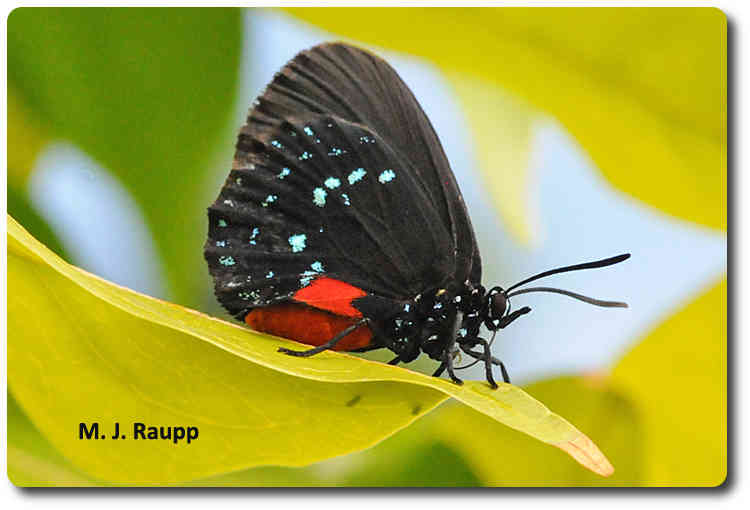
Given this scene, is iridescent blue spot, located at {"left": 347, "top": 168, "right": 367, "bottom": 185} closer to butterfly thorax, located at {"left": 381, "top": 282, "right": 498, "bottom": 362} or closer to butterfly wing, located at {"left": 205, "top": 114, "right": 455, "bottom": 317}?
butterfly wing, located at {"left": 205, "top": 114, "right": 455, "bottom": 317}

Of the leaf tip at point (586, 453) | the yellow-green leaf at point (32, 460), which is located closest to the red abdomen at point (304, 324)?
the yellow-green leaf at point (32, 460)

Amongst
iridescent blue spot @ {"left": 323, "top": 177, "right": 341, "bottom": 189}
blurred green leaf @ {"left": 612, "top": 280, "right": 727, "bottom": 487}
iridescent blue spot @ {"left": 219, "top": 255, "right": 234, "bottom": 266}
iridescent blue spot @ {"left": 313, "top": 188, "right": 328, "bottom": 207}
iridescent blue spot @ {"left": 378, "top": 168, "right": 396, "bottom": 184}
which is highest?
iridescent blue spot @ {"left": 378, "top": 168, "right": 396, "bottom": 184}

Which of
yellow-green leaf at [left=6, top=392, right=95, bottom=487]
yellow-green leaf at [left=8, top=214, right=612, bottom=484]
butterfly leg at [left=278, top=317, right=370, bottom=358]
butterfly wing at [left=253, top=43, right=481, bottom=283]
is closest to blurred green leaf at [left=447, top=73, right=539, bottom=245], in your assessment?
butterfly wing at [left=253, top=43, right=481, bottom=283]

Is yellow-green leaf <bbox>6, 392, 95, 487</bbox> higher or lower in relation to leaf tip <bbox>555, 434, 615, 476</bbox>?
lower

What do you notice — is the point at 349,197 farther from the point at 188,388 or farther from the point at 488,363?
the point at 188,388

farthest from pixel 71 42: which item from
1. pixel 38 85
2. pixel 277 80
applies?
pixel 277 80

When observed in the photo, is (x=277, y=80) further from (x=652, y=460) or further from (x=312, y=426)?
(x=652, y=460)

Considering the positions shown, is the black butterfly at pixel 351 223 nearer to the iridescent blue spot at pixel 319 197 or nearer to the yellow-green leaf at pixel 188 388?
the iridescent blue spot at pixel 319 197
